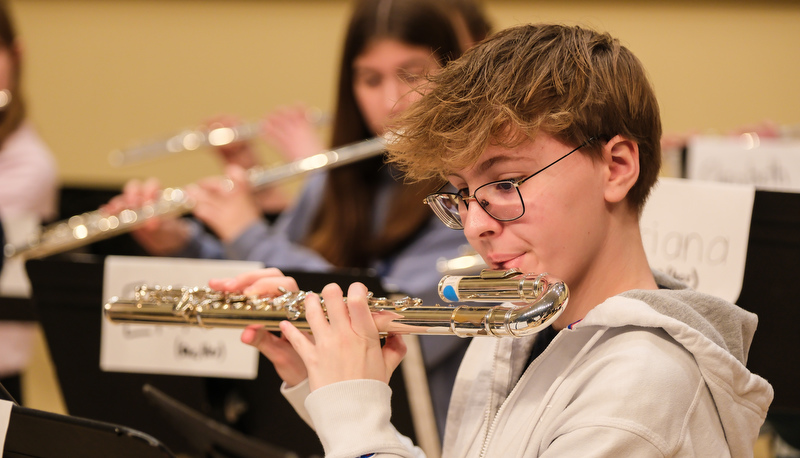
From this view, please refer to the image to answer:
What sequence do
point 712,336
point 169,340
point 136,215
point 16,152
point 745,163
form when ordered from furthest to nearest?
1. point 16,152
2. point 136,215
3. point 745,163
4. point 169,340
5. point 712,336

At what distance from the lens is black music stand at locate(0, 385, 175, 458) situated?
2.44 feet

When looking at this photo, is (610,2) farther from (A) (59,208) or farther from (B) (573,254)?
(B) (573,254)

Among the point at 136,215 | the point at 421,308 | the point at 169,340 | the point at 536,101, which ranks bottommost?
the point at 169,340

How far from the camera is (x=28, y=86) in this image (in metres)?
2.98

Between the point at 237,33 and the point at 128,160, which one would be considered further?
the point at 237,33

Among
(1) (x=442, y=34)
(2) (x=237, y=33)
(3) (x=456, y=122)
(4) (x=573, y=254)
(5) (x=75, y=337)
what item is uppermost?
(2) (x=237, y=33)

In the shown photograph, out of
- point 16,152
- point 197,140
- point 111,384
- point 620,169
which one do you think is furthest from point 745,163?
point 16,152

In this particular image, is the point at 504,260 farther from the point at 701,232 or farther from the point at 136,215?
the point at 136,215

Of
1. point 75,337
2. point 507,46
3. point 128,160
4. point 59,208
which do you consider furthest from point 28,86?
point 507,46

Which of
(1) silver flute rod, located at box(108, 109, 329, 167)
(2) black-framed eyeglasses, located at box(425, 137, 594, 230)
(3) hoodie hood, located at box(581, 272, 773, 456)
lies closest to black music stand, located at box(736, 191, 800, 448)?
(3) hoodie hood, located at box(581, 272, 773, 456)

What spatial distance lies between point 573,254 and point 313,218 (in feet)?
3.62

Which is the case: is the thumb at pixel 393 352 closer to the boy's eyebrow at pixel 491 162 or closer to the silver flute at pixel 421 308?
the silver flute at pixel 421 308

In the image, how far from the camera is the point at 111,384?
1.28 meters

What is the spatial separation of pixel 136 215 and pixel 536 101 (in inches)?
45.3
